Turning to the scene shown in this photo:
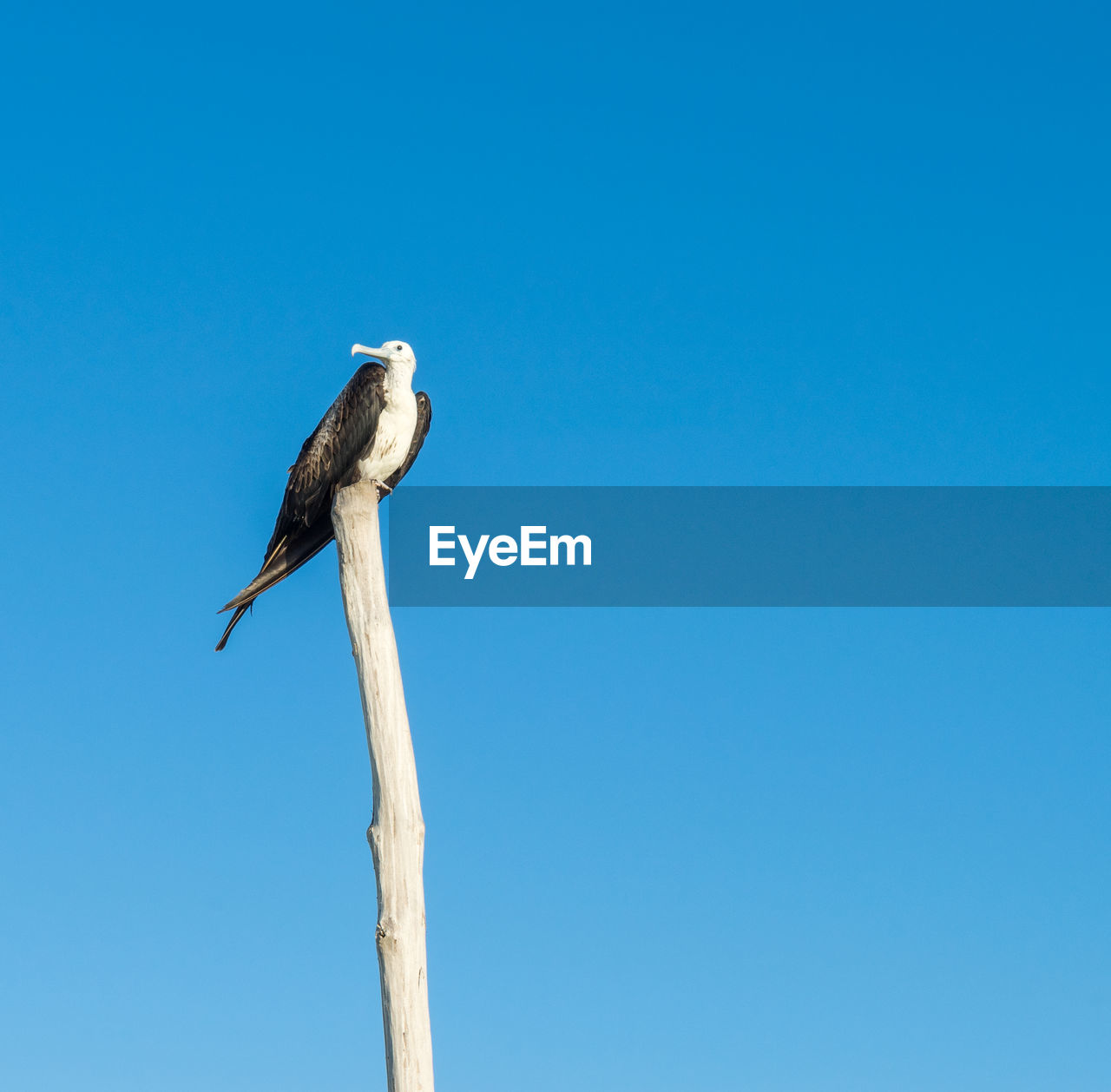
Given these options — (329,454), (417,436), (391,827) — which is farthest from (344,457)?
(391,827)

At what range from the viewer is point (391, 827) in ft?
25.8

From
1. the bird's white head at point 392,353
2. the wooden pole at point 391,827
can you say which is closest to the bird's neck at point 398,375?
the bird's white head at point 392,353

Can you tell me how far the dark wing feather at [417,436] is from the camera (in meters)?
9.49

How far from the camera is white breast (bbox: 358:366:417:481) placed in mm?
9102

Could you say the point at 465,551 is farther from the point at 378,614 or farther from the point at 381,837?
the point at 381,837

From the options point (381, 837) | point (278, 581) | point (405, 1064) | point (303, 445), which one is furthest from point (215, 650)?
point (405, 1064)

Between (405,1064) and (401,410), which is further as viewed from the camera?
(401,410)

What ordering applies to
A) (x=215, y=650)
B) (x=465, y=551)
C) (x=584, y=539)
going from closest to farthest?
(x=215, y=650) < (x=465, y=551) < (x=584, y=539)

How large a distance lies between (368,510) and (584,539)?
3.81 metres

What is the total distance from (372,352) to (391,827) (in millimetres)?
3410

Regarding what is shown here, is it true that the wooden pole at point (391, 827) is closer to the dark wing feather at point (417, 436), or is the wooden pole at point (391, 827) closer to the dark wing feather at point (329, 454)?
the dark wing feather at point (329, 454)

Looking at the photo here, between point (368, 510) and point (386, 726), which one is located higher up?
point (368, 510)

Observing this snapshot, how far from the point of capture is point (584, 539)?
1227 cm

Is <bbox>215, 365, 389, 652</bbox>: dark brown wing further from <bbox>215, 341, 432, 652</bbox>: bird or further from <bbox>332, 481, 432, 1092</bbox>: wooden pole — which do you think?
<bbox>332, 481, 432, 1092</bbox>: wooden pole
